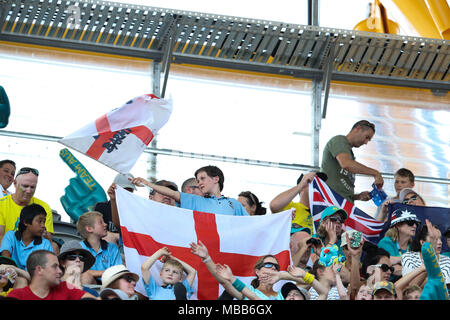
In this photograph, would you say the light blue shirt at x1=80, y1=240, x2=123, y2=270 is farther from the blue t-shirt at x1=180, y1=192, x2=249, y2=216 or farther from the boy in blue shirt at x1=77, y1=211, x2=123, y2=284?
the blue t-shirt at x1=180, y1=192, x2=249, y2=216

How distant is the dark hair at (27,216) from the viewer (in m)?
8.44

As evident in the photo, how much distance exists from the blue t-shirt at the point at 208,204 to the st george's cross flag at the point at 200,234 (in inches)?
7.1

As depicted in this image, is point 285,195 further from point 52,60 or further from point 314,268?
point 52,60

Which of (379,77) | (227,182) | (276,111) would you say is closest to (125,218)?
(227,182)

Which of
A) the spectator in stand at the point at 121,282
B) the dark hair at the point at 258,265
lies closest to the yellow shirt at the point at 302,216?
the dark hair at the point at 258,265

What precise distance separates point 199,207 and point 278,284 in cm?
108

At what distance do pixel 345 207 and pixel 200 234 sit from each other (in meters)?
2.36

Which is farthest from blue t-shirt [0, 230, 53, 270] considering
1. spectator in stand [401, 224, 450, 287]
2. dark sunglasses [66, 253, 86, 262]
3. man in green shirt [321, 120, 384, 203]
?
→ man in green shirt [321, 120, 384, 203]

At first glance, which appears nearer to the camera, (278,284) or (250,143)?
(278,284)

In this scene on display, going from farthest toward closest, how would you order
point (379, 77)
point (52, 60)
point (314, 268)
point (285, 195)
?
point (379, 77)
point (52, 60)
point (285, 195)
point (314, 268)

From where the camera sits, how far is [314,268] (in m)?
8.18

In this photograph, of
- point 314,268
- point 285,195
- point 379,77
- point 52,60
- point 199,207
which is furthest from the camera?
point 379,77

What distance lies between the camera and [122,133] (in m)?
9.57

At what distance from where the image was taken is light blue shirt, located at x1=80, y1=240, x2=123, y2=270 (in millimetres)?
8398
